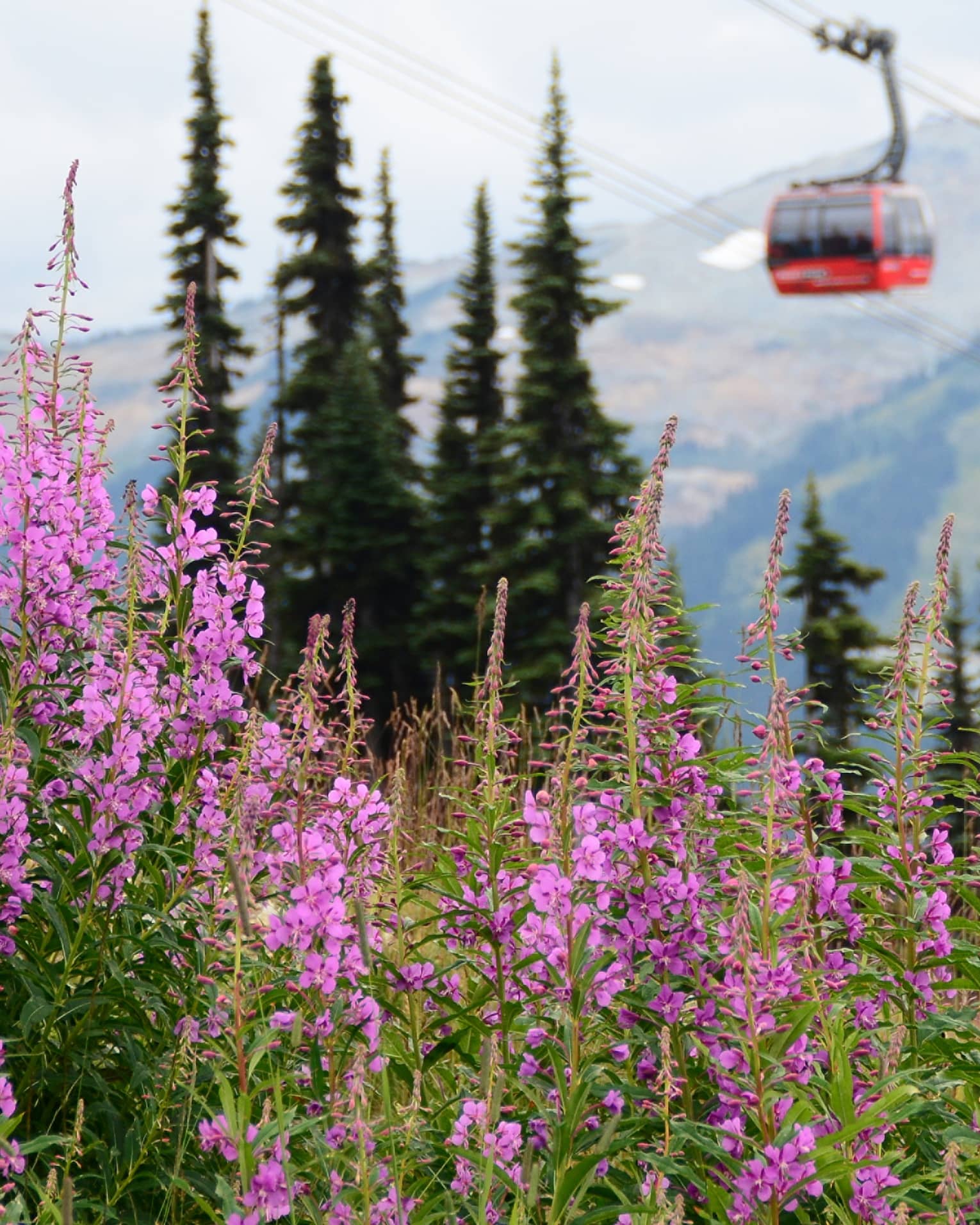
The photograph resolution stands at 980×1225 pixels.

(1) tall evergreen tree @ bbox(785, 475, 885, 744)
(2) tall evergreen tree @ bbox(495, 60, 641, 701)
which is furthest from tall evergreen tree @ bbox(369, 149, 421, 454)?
(1) tall evergreen tree @ bbox(785, 475, 885, 744)

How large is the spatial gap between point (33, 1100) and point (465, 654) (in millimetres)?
29501

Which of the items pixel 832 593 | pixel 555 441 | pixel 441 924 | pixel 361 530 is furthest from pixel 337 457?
pixel 441 924

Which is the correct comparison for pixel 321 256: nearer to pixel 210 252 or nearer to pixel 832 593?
pixel 210 252

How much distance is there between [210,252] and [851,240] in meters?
19.1

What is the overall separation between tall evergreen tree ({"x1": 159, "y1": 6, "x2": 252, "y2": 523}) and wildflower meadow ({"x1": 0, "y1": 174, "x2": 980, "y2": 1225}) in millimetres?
36390

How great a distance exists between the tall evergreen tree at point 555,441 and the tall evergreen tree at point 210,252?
8.67m

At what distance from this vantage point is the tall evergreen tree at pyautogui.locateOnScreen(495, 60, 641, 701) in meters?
35.8

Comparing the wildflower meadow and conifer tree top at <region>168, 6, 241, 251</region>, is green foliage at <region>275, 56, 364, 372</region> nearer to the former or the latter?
conifer tree top at <region>168, 6, 241, 251</region>

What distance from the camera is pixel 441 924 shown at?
3.70 m

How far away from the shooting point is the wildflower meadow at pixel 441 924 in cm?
257

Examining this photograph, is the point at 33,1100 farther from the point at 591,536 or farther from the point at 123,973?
the point at 591,536

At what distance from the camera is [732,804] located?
3469mm

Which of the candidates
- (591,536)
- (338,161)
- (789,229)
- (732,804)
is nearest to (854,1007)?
(732,804)

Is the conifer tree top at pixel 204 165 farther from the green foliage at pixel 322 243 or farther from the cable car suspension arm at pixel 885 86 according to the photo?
the cable car suspension arm at pixel 885 86
